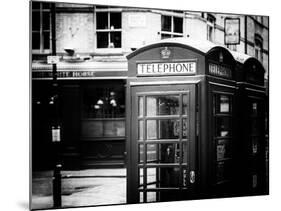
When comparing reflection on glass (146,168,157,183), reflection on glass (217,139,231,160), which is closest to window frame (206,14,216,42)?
reflection on glass (217,139,231,160)

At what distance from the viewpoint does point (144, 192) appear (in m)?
5.42

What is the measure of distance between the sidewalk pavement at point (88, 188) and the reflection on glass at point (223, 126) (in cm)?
118

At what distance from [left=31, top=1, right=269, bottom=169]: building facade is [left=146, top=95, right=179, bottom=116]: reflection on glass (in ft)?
0.97

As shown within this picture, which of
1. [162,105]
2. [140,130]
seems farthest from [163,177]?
[162,105]

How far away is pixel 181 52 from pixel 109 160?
1.45 meters

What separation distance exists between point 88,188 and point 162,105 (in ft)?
4.11

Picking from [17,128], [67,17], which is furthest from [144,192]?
→ [67,17]

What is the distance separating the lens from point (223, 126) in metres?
5.70

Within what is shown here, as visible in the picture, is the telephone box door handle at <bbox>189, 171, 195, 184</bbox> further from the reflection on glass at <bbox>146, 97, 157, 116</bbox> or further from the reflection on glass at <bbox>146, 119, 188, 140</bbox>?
the reflection on glass at <bbox>146, 97, 157, 116</bbox>

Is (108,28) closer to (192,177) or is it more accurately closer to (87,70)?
(87,70)

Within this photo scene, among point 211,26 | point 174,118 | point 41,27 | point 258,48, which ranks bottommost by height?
point 174,118

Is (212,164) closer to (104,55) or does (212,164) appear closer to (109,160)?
(109,160)
